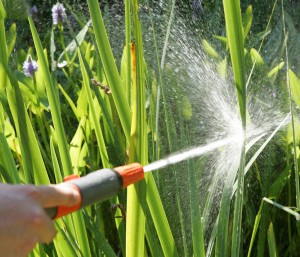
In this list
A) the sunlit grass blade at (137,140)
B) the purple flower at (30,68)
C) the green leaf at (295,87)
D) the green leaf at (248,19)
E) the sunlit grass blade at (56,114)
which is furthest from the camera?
the green leaf at (248,19)

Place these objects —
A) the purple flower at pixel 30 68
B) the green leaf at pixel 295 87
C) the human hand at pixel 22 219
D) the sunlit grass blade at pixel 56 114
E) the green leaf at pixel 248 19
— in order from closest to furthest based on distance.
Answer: the human hand at pixel 22 219 → the sunlit grass blade at pixel 56 114 → the green leaf at pixel 295 87 → the purple flower at pixel 30 68 → the green leaf at pixel 248 19


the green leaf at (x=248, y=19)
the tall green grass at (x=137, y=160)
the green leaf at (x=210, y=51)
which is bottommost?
the tall green grass at (x=137, y=160)

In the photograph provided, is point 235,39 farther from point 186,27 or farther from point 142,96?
point 186,27

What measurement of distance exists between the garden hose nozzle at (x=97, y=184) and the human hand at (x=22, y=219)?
44 millimetres

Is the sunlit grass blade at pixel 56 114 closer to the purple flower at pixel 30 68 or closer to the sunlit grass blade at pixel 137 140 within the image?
the sunlit grass blade at pixel 137 140

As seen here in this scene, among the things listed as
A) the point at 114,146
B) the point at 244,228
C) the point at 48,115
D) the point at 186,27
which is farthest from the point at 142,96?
the point at 48,115

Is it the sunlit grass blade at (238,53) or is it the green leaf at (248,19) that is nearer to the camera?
the sunlit grass blade at (238,53)

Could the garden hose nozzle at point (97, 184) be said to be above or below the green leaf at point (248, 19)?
below

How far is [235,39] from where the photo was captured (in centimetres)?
84

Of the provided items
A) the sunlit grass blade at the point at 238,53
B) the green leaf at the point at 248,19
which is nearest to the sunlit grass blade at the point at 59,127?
the sunlit grass blade at the point at 238,53

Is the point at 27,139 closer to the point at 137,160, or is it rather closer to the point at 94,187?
the point at 137,160

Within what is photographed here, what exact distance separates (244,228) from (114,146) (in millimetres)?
270

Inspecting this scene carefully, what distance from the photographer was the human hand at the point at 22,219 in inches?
15.4

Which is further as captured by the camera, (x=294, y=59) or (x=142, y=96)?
(x=294, y=59)
